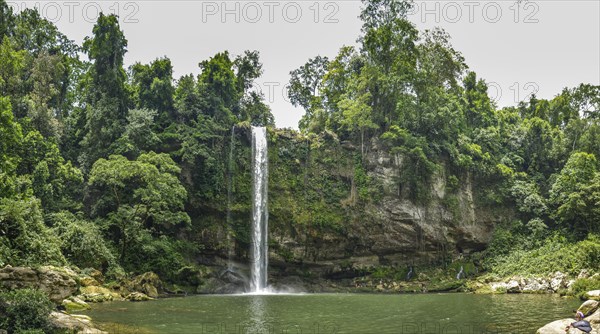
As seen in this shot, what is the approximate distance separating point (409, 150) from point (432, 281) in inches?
406

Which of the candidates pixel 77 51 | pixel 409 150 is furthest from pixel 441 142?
pixel 77 51

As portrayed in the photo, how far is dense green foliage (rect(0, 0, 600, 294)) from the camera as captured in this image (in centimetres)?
2930

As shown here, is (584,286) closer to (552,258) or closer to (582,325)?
(552,258)

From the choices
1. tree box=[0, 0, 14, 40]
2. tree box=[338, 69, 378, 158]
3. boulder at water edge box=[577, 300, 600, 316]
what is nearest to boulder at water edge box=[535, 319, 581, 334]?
boulder at water edge box=[577, 300, 600, 316]

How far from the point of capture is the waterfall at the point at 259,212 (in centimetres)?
3375

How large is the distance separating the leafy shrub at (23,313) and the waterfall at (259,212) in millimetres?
21523

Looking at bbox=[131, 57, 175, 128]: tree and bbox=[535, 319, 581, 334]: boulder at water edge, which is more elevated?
bbox=[131, 57, 175, 128]: tree

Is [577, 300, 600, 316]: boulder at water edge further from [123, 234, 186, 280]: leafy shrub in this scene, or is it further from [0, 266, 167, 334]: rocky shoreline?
[123, 234, 186, 280]: leafy shrub

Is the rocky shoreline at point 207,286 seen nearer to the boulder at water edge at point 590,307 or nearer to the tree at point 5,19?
the boulder at water edge at point 590,307

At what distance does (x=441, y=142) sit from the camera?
39.7 m

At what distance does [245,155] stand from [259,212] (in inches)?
189

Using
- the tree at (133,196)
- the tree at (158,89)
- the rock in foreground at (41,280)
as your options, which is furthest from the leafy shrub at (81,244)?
the tree at (158,89)

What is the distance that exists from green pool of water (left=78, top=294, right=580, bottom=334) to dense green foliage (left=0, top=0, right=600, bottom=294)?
369 inches

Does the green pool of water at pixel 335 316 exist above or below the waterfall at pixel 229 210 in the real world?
below
